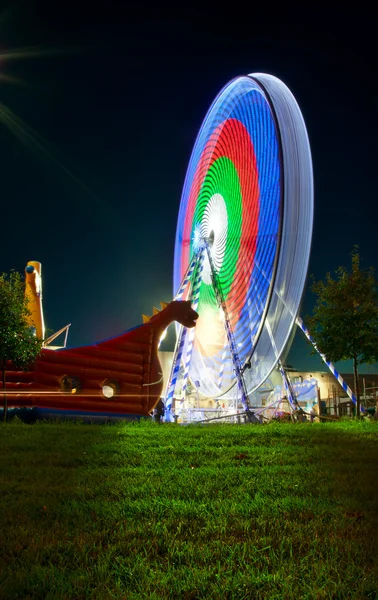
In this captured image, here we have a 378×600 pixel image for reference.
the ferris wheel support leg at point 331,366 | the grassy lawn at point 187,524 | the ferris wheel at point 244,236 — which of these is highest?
the ferris wheel at point 244,236

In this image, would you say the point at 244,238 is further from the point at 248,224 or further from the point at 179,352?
the point at 179,352

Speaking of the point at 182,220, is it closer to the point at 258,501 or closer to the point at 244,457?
the point at 244,457

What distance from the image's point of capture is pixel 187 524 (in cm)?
316

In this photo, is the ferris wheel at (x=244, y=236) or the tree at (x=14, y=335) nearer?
the tree at (x=14, y=335)

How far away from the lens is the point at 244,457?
18.9 ft

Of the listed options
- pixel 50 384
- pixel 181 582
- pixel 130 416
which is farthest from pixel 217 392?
pixel 181 582

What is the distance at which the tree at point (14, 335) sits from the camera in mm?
11227

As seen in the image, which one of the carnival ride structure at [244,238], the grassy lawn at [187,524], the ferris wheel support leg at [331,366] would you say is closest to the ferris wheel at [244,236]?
the carnival ride structure at [244,238]

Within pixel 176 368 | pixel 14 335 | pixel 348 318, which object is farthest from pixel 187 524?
pixel 176 368

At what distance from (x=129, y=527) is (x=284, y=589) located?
1.11m

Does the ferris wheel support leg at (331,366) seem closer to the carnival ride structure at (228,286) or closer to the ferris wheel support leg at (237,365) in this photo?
the carnival ride structure at (228,286)

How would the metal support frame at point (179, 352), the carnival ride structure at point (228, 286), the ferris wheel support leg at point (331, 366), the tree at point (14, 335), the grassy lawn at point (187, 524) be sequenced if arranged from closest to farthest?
1. the grassy lawn at point (187, 524)
2. the tree at point (14, 335)
3. the carnival ride structure at point (228, 286)
4. the ferris wheel support leg at point (331, 366)
5. the metal support frame at point (179, 352)

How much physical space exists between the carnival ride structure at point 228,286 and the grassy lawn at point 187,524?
653 centimetres

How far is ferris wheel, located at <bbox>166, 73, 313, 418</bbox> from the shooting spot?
1249cm
